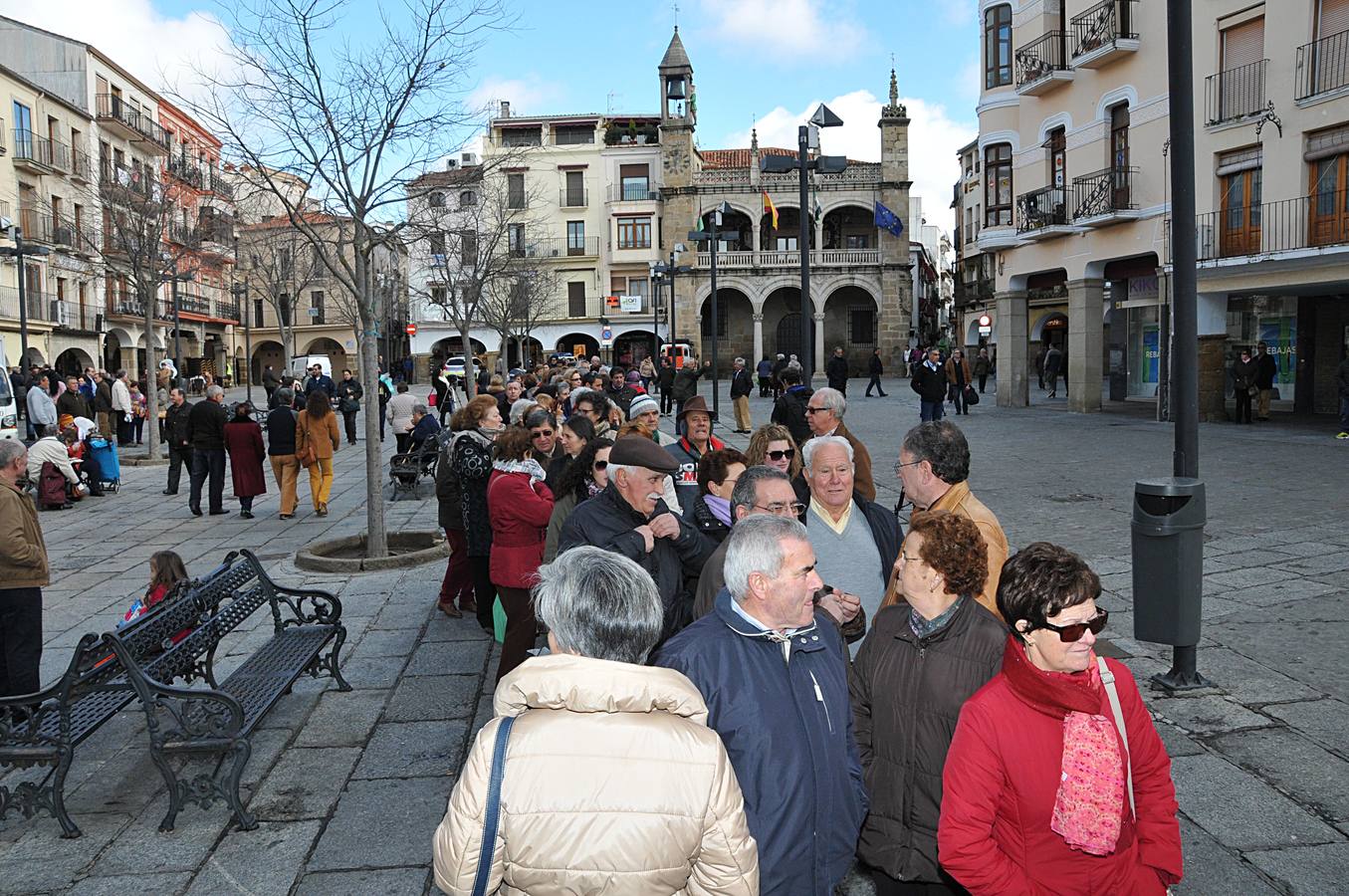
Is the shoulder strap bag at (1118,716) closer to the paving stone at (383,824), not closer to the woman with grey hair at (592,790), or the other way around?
the woman with grey hair at (592,790)

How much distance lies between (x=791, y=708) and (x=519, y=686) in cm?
79

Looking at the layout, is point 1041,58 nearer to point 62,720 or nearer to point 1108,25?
point 1108,25

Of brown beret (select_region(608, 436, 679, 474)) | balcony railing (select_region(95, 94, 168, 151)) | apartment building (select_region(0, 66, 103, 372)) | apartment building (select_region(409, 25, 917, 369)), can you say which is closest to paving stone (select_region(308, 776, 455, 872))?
brown beret (select_region(608, 436, 679, 474))

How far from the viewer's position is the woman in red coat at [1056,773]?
2.59 m

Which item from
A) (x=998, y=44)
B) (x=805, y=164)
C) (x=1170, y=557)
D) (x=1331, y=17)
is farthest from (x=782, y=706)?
(x=998, y=44)

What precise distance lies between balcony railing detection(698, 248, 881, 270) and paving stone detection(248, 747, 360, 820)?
47.0 metres

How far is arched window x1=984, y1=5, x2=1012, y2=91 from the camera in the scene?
27.4 meters

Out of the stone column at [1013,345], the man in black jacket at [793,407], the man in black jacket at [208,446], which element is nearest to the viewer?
the man in black jacket at [793,407]

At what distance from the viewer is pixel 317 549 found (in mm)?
10289

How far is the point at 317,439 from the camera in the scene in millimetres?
13102

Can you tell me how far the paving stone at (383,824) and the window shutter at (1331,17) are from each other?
2076 cm

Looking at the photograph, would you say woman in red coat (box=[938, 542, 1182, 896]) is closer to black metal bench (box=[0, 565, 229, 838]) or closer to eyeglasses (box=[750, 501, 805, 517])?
eyeglasses (box=[750, 501, 805, 517])

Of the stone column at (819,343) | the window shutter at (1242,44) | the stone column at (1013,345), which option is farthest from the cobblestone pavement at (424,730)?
the stone column at (819,343)

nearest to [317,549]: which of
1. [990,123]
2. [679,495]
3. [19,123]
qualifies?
[679,495]
